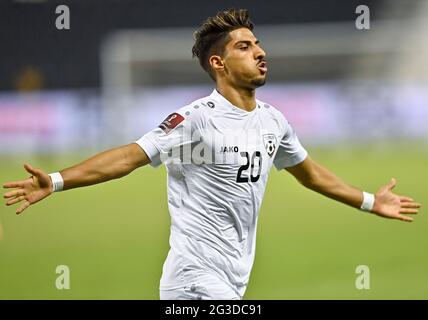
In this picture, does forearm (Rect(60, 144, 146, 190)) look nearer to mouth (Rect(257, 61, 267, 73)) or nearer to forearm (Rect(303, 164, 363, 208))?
mouth (Rect(257, 61, 267, 73))

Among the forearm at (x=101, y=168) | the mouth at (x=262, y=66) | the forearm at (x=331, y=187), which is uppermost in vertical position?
the mouth at (x=262, y=66)

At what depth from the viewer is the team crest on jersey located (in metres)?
5.78

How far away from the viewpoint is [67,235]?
15.1 metres

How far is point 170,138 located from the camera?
557cm

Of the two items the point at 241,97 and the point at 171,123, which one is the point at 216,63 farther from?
the point at 171,123

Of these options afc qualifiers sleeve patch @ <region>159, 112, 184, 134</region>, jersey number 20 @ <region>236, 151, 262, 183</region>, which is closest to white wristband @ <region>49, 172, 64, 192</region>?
afc qualifiers sleeve patch @ <region>159, 112, 184, 134</region>

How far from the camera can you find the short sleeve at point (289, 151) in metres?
6.10

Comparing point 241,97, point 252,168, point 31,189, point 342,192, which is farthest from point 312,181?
point 31,189

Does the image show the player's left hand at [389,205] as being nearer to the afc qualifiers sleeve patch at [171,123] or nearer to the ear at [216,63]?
the ear at [216,63]

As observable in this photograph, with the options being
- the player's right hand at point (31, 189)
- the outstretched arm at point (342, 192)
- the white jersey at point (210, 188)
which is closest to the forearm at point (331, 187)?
the outstretched arm at point (342, 192)

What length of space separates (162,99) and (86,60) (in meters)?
3.22

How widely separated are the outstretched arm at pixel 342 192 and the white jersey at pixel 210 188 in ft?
2.38

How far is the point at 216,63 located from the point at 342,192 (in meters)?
1.46
